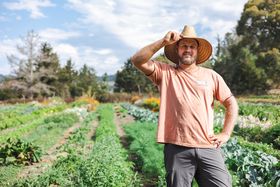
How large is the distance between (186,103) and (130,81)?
184 feet

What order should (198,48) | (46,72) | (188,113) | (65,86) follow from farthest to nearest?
(65,86) < (46,72) < (198,48) < (188,113)

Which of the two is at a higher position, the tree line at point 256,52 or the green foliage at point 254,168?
the tree line at point 256,52

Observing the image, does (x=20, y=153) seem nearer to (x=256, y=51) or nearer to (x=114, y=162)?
(x=114, y=162)

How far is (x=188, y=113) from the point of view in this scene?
11.1 ft

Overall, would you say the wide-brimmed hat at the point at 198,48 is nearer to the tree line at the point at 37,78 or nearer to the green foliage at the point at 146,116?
the green foliage at the point at 146,116

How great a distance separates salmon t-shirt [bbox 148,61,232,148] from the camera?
3.37m

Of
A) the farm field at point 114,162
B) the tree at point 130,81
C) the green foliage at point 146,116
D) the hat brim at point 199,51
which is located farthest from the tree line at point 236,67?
the hat brim at point 199,51

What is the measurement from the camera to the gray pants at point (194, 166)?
3.32 meters

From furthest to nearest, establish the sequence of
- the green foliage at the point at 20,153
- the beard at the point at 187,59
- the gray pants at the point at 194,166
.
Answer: the green foliage at the point at 20,153, the beard at the point at 187,59, the gray pants at the point at 194,166

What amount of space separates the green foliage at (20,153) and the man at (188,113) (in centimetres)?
562

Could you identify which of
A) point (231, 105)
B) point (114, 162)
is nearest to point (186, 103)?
point (231, 105)

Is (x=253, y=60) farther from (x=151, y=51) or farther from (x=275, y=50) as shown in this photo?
(x=151, y=51)

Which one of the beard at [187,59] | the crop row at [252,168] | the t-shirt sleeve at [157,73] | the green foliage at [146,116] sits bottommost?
the green foliage at [146,116]

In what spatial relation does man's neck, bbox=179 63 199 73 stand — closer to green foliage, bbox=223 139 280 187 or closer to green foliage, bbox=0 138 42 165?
green foliage, bbox=223 139 280 187
